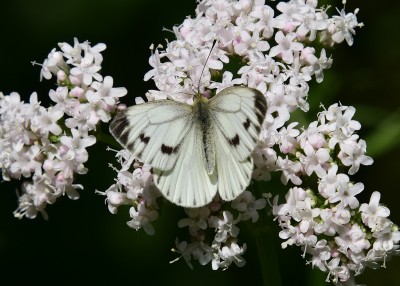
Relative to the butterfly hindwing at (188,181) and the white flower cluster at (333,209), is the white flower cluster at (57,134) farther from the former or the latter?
the white flower cluster at (333,209)

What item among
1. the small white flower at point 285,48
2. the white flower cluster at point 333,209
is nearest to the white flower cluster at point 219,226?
the white flower cluster at point 333,209

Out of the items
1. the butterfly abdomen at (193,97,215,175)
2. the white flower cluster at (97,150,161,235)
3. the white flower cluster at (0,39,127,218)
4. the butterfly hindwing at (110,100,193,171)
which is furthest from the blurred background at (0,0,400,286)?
the butterfly hindwing at (110,100,193,171)

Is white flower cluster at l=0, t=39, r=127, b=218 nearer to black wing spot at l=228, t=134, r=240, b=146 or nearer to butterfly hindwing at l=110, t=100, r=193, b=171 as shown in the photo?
butterfly hindwing at l=110, t=100, r=193, b=171

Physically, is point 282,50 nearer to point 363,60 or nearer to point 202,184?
point 202,184

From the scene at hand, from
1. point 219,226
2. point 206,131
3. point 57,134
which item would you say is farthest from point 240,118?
point 57,134

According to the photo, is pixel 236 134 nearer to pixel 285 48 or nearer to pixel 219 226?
pixel 219 226

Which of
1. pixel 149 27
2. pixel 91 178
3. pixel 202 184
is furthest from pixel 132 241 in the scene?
pixel 202 184
